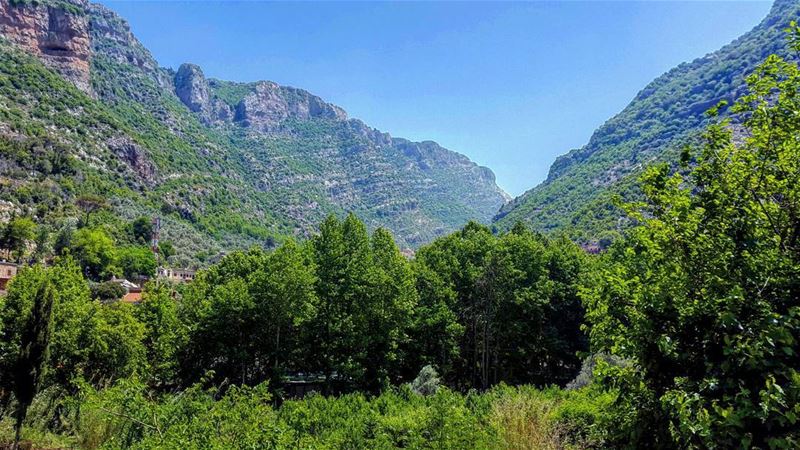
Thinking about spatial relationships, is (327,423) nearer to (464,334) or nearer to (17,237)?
(464,334)

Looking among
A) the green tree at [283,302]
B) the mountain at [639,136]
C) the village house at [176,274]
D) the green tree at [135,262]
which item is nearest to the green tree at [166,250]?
the village house at [176,274]

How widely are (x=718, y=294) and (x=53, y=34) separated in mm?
159443

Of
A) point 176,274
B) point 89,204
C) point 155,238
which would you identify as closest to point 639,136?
point 176,274

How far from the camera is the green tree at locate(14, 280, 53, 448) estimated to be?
13.0 meters

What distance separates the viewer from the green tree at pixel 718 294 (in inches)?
127

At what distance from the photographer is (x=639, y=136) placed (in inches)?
4016

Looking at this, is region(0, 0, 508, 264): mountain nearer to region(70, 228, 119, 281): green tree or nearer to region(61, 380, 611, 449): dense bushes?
region(70, 228, 119, 281): green tree

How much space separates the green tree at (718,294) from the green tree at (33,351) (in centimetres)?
1483

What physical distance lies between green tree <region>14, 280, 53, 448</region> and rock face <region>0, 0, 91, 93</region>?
130 meters

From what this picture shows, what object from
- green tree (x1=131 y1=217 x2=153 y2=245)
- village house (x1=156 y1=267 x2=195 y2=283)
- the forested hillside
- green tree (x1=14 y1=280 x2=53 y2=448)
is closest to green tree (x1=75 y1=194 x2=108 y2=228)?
green tree (x1=131 y1=217 x2=153 y2=245)

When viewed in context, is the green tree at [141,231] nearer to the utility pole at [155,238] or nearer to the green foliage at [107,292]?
the utility pole at [155,238]

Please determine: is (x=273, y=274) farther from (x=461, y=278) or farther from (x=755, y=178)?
(x=755, y=178)

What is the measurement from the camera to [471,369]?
A: 27.6 m

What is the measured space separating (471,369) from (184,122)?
A: 152244mm
